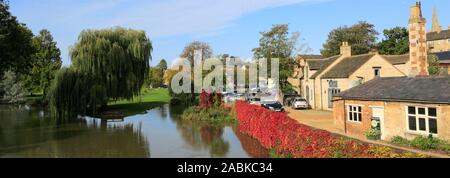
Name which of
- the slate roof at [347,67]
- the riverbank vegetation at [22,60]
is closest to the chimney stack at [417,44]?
the slate roof at [347,67]

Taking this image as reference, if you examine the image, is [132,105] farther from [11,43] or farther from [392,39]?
[392,39]

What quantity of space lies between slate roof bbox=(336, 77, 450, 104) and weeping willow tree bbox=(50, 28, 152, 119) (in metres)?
23.2

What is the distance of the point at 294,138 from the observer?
13773 mm

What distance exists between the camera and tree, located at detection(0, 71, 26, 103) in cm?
5628

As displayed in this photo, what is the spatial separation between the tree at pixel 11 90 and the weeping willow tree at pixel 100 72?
82.5ft

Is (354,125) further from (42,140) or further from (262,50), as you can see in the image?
(262,50)

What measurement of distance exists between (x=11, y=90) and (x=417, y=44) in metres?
55.8

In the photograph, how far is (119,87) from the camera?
127 ft

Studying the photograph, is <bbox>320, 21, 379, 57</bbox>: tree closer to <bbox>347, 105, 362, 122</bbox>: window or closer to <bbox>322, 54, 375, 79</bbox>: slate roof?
<bbox>322, 54, 375, 79</bbox>: slate roof

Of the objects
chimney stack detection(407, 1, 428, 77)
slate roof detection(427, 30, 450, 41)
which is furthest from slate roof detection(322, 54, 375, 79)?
slate roof detection(427, 30, 450, 41)

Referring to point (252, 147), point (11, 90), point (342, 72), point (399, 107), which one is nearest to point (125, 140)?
point (252, 147)

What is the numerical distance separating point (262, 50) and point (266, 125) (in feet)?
90.5
